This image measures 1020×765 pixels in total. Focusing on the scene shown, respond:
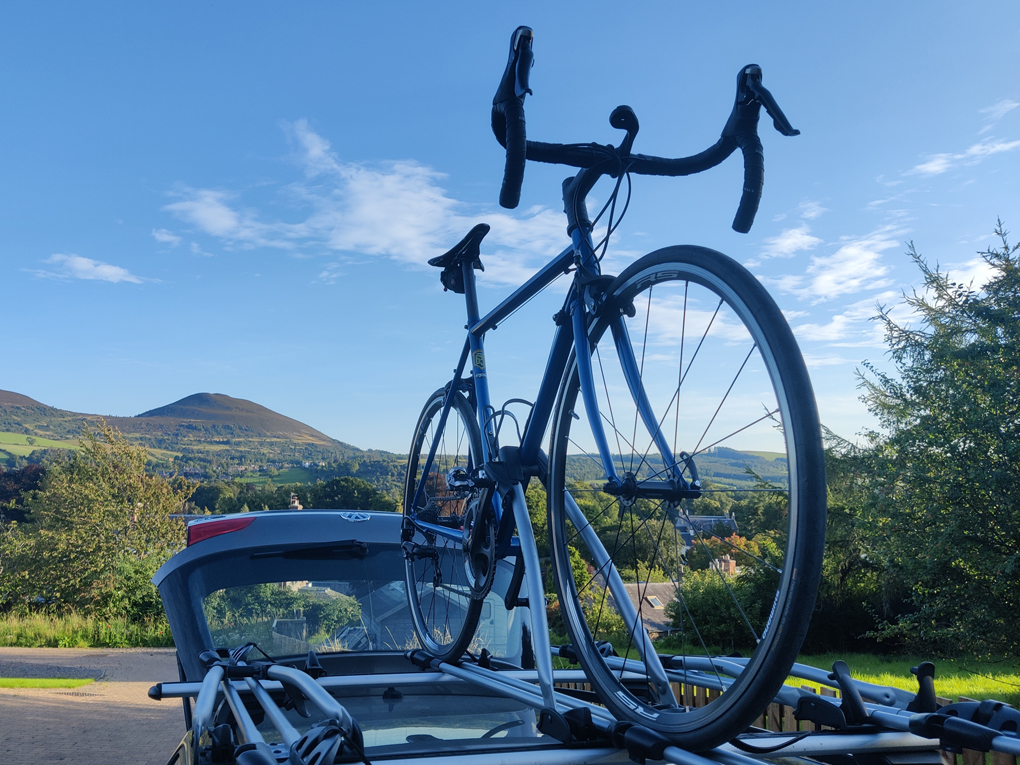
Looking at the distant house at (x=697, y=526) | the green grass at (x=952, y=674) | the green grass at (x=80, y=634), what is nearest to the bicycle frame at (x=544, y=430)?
the distant house at (x=697, y=526)

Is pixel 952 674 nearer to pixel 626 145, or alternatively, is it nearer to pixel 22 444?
pixel 626 145

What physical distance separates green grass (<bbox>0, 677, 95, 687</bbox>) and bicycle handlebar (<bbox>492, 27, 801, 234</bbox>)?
558 inches

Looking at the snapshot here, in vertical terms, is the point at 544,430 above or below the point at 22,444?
below

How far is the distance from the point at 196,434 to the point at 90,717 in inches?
4817

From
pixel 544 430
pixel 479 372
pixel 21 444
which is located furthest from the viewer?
pixel 21 444

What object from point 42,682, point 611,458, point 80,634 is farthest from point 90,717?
point 611,458

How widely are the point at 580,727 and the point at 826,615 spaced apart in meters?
23.4

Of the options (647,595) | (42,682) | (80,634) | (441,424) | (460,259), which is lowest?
(80,634)

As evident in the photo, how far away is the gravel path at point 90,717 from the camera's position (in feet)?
28.2

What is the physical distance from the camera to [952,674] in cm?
1834

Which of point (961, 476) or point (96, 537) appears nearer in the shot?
point (961, 476)

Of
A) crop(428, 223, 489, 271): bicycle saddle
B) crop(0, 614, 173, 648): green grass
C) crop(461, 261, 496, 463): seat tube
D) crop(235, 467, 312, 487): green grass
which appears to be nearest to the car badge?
crop(461, 261, 496, 463): seat tube

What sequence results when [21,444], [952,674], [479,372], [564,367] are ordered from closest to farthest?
1. [564,367]
2. [479,372]
3. [952,674]
4. [21,444]

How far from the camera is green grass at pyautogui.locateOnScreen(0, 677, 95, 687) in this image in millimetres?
12469
